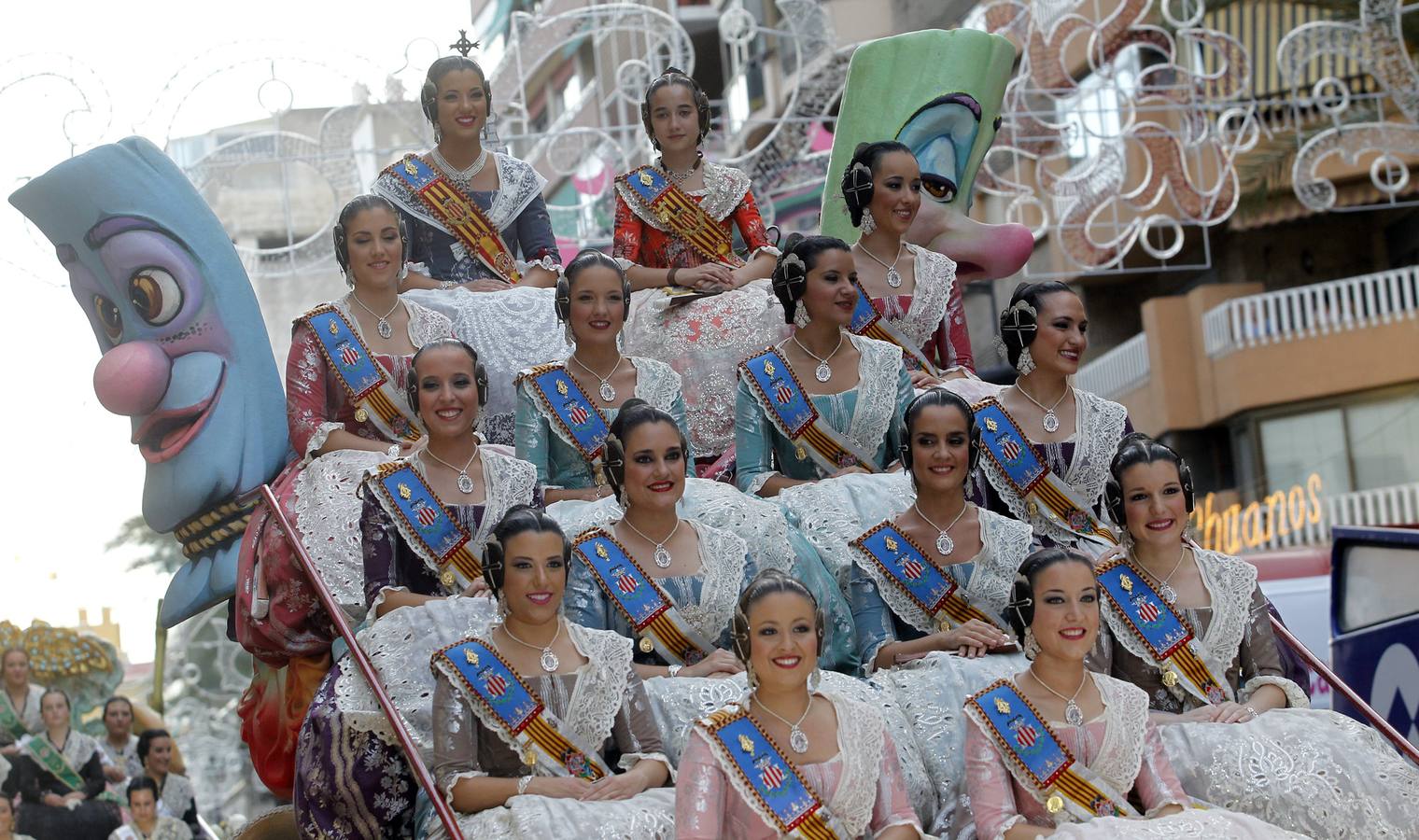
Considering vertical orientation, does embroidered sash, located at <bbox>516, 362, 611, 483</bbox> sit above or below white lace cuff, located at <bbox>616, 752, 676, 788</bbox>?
above

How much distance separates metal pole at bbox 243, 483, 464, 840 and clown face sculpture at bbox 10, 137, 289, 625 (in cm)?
93

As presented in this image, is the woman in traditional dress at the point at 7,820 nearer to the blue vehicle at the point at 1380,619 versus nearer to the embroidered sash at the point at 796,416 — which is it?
the embroidered sash at the point at 796,416

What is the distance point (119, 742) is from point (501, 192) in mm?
4942

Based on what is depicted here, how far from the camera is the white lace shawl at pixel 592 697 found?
5223mm

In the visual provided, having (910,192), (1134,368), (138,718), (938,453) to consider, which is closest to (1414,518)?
(1134,368)

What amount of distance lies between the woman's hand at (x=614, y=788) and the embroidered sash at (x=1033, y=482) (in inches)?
75.8

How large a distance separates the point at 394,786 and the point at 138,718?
24.3ft

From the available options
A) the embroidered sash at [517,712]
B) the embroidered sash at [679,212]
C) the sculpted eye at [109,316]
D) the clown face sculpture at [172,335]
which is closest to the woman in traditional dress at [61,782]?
the clown face sculpture at [172,335]

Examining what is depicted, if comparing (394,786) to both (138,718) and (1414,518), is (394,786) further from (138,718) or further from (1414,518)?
(1414,518)

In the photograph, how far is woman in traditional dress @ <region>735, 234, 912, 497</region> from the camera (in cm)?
677

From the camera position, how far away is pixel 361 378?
7.04 m

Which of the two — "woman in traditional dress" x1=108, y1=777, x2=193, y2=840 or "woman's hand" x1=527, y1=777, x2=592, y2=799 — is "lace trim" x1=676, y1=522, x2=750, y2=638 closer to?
"woman's hand" x1=527, y1=777, x2=592, y2=799

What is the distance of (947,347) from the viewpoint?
303 inches

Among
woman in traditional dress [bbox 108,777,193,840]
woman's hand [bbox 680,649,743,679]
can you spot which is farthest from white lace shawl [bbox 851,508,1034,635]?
woman in traditional dress [bbox 108,777,193,840]
